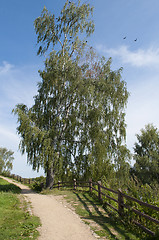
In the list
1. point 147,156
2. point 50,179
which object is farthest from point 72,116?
point 147,156

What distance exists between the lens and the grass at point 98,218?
7.50 meters

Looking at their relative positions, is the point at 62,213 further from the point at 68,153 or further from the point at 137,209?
the point at 68,153

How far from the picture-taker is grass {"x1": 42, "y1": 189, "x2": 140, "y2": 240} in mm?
7502

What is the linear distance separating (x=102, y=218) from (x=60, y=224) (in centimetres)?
222

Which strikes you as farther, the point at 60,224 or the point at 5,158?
the point at 5,158

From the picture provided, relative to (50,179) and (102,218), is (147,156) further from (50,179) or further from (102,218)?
(102,218)

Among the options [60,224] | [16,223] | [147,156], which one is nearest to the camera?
[16,223]

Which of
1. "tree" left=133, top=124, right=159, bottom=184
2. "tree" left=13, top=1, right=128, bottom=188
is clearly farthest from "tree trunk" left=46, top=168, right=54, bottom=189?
"tree" left=133, top=124, right=159, bottom=184

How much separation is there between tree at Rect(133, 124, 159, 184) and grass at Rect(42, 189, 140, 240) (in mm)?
19039

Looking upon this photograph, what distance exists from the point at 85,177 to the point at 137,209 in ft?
31.2

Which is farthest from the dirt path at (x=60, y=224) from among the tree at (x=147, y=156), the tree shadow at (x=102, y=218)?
the tree at (x=147, y=156)

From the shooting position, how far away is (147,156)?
31.4 m

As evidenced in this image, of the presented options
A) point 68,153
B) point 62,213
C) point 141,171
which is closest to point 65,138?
point 68,153

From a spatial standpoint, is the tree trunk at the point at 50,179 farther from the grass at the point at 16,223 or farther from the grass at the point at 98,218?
the grass at the point at 16,223
